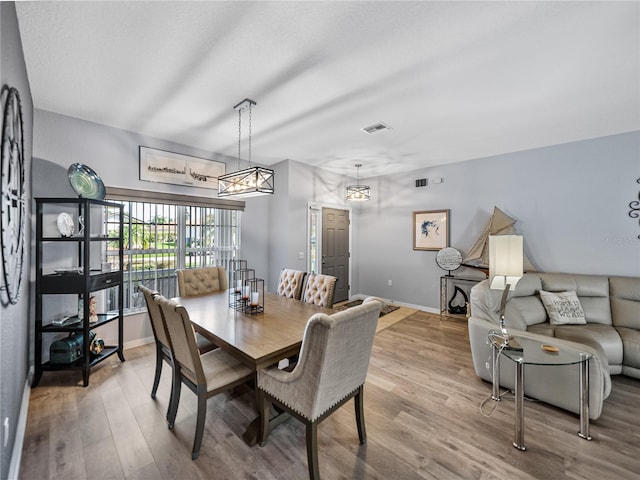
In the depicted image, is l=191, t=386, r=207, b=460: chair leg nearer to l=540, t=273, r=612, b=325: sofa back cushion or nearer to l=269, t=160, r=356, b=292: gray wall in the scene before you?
l=269, t=160, r=356, b=292: gray wall

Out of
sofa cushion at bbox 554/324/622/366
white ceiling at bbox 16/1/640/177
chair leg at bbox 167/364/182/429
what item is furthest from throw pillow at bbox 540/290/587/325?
chair leg at bbox 167/364/182/429

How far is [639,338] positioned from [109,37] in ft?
16.9

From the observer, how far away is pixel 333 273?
5594mm

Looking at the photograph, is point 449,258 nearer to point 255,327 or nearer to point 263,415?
point 255,327

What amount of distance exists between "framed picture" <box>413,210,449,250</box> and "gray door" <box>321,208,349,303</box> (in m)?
1.46

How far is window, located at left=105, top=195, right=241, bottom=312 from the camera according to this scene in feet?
11.5

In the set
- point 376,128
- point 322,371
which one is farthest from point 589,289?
point 322,371

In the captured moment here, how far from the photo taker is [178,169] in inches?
151

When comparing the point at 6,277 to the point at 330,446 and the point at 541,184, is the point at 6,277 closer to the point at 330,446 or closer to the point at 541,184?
the point at 330,446

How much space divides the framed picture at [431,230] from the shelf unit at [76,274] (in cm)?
465

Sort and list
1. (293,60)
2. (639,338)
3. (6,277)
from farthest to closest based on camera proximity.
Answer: (639,338)
(293,60)
(6,277)

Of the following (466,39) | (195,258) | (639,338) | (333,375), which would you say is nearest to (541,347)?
(639,338)

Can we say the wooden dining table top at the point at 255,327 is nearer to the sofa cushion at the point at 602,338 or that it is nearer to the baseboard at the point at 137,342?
the baseboard at the point at 137,342

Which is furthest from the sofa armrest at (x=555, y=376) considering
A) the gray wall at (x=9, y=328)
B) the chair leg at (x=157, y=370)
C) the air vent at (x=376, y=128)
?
the gray wall at (x=9, y=328)
